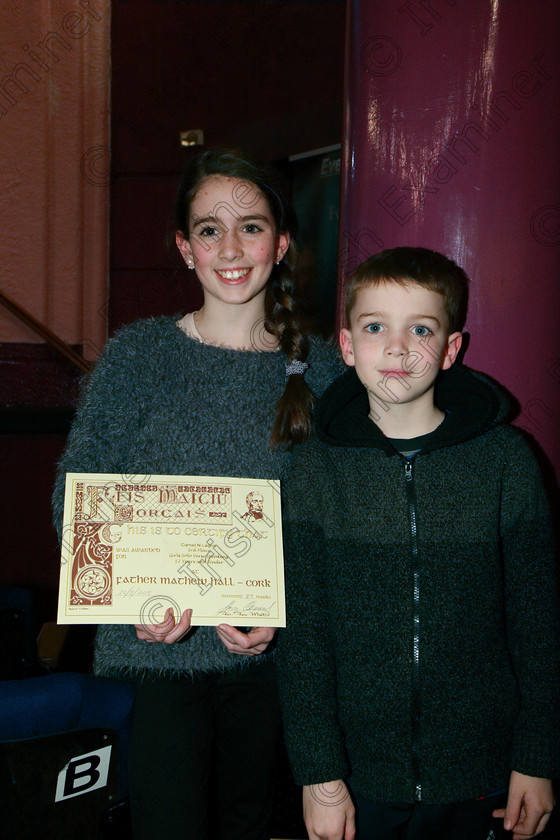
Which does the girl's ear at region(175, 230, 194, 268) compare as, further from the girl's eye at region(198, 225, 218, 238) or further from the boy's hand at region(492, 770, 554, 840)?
the boy's hand at region(492, 770, 554, 840)

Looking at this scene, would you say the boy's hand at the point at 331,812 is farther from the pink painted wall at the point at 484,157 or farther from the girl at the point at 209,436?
the pink painted wall at the point at 484,157

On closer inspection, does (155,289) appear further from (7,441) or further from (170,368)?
(170,368)

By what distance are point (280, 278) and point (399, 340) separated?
0.54 meters

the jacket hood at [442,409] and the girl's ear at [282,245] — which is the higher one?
the girl's ear at [282,245]

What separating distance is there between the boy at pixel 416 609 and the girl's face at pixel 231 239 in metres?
0.29

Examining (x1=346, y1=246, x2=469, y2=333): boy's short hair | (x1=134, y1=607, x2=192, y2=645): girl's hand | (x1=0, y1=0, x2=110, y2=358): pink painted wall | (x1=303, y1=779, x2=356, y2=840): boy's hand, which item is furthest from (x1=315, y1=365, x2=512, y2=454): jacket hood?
(x1=0, y1=0, x2=110, y2=358): pink painted wall

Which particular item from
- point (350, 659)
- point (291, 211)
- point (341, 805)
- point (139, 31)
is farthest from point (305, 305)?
point (139, 31)

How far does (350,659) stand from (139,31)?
489cm

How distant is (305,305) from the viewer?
1.70 meters

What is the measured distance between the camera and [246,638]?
4.20ft

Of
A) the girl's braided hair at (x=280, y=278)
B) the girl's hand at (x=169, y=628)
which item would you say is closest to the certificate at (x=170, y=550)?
the girl's hand at (x=169, y=628)

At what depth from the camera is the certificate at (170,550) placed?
4.15 ft

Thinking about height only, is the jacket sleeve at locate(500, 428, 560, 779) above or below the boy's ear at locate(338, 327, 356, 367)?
below

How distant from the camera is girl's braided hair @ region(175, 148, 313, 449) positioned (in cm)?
142
